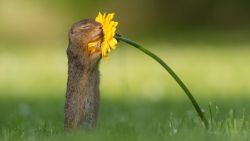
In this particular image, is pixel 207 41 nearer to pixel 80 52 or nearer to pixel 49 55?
pixel 49 55

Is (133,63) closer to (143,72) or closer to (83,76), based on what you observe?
(143,72)

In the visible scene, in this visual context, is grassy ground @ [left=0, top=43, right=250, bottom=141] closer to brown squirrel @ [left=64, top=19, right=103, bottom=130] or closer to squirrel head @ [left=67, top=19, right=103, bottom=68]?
brown squirrel @ [left=64, top=19, right=103, bottom=130]

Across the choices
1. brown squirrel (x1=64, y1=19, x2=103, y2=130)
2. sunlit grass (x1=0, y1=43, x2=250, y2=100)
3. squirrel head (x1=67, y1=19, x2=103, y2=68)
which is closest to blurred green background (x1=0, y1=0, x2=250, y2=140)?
sunlit grass (x1=0, y1=43, x2=250, y2=100)

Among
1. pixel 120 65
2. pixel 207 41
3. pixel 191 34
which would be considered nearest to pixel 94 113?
pixel 120 65

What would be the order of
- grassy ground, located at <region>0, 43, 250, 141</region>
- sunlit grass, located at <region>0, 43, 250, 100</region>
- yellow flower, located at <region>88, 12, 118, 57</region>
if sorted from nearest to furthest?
yellow flower, located at <region>88, 12, 118, 57</region> → grassy ground, located at <region>0, 43, 250, 141</region> → sunlit grass, located at <region>0, 43, 250, 100</region>

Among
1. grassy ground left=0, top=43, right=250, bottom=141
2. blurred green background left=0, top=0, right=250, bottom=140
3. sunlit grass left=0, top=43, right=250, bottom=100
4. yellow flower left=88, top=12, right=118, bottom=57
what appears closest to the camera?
yellow flower left=88, top=12, right=118, bottom=57

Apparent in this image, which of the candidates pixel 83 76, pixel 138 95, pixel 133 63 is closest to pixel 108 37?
pixel 83 76

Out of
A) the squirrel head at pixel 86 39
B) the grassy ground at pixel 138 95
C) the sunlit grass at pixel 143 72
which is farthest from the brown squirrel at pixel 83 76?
the sunlit grass at pixel 143 72

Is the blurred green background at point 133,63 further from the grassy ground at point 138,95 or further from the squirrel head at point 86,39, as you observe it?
the squirrel head at point 86,39
